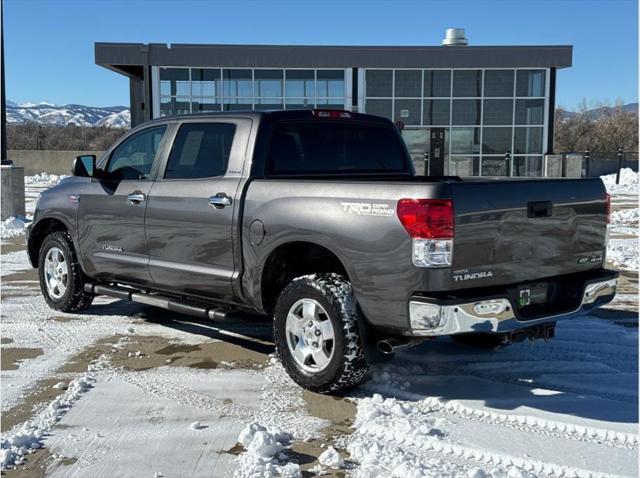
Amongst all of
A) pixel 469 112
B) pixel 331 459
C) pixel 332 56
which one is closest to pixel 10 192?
pixel 331 459

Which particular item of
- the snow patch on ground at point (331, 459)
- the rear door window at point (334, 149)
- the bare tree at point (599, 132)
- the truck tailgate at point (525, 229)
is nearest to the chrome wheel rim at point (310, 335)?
the snow patch on ground at point (331, 459)

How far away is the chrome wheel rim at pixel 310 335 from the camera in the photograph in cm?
475

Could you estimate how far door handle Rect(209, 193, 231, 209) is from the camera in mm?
5234

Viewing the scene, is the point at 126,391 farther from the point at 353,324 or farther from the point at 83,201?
the point at 83,201

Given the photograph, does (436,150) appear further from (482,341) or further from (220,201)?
(220,201)

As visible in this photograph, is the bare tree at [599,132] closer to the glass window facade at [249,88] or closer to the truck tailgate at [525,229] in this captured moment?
the glass window facade at [249,88]

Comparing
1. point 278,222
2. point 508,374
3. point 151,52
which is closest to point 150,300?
point 278,222

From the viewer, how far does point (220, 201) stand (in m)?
5.27

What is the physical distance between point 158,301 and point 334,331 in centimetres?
196

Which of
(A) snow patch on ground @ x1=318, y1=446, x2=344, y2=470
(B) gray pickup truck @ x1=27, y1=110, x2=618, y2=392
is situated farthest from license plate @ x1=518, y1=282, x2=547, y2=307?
(A) snow patch on ground @ x1=318, y1=446, x2=344, y2=470

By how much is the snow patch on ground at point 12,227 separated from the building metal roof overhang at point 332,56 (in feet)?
49.3

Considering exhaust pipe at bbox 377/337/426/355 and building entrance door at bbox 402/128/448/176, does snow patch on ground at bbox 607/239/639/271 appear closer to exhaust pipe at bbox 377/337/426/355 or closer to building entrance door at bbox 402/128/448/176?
exhaust pipe at bbox 377/337/426/355

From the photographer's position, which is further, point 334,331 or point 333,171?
point 333,171

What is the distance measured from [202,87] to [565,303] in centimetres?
2558
